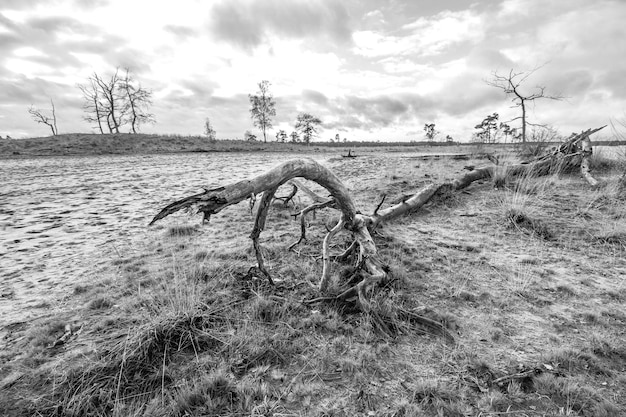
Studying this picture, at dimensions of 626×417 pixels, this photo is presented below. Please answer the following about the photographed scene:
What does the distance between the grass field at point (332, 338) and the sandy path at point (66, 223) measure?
1.29 ft

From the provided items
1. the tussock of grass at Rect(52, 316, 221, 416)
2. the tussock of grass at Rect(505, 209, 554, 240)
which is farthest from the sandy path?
the tussock of grass at Rect(505, 209, 554, 240)

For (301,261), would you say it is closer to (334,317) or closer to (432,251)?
(334,317)

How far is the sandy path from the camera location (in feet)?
11.9

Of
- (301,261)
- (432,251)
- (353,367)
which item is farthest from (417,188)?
(353,367)

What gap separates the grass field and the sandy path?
0.39m

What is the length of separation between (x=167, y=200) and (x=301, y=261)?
17.0ft

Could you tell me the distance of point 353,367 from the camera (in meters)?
Answer: 2.46

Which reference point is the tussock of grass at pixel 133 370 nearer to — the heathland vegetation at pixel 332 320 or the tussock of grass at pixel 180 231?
the heathland vegetation at pixel 332 320

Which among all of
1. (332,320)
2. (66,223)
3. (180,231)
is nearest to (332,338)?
(332,320)

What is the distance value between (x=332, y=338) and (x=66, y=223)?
6.01 meters

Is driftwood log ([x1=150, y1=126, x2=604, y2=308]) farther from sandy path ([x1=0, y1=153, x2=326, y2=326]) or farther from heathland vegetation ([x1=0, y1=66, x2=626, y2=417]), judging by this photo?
sandy path ([x1=0, y1=153, x2=326, y2=326])

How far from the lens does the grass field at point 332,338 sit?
2.14 meters

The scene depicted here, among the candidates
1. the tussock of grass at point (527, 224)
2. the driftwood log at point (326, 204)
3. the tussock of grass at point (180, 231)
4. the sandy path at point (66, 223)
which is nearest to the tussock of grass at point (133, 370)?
the driftwood log at point (326, 204)

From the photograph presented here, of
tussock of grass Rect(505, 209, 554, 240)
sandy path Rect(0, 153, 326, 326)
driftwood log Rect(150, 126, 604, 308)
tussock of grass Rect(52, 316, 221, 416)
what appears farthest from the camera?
tussock of grass Rect(505, 209, 554, 240)
